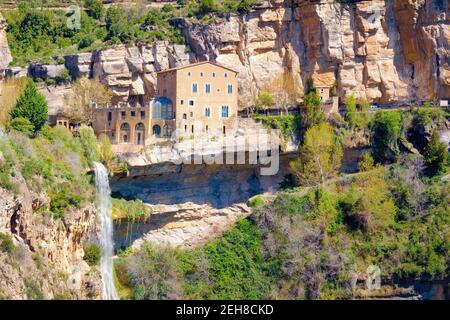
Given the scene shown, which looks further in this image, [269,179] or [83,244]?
[269,179]

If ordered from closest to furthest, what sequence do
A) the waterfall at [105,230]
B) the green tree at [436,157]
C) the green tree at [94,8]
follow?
the waterfall at [105,230], the green tree at [436,157], the green tree at [94,8]

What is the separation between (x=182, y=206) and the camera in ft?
205

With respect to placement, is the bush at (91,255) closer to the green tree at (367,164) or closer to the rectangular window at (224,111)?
the rectangular window at (224,111)

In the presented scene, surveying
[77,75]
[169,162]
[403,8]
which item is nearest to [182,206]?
[169,162]

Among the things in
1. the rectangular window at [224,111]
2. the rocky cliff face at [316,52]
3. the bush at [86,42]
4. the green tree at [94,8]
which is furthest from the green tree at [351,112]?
the green tree at [94,8]

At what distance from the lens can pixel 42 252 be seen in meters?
55.2

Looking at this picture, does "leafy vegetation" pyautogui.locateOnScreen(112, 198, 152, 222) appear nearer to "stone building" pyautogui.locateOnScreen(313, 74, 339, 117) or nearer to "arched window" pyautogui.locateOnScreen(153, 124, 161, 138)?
"arched window" pyautogui.locateOnScreen(153, 124, 161, 138)

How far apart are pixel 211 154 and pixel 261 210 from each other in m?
3.22

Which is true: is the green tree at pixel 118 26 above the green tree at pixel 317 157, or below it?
above

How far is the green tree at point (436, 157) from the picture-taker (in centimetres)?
6359

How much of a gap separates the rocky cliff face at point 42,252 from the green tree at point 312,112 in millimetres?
11053

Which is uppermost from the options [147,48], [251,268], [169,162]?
[147,48]
